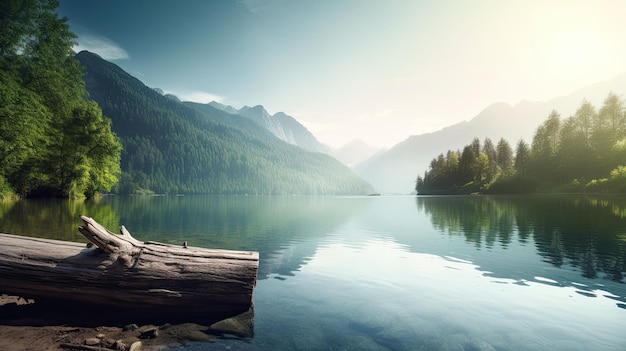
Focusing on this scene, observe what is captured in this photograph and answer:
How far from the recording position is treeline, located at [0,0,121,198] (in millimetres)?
29953

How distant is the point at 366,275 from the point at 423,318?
15.7ft

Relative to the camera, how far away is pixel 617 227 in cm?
2338

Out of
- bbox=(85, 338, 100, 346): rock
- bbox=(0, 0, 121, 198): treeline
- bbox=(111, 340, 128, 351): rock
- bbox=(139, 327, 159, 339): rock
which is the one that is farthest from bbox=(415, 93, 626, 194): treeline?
bbox=(0, 0, 121, 198): treeline

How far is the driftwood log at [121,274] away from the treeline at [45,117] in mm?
30731

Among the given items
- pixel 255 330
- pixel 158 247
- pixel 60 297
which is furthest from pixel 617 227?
pixel 60 297

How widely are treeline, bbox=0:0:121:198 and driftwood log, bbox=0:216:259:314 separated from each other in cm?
3073

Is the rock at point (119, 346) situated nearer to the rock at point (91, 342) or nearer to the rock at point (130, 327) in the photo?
the rock at point (91, 342)

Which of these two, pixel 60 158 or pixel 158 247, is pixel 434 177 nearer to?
pixel 60 158

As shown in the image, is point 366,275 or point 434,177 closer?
point 366,275

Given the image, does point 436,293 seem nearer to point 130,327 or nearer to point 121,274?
point 130,327

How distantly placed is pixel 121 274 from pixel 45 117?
3950 centimetres

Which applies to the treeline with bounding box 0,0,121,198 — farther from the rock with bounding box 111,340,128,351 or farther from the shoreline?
the rock with bounding box 111,340,128,351

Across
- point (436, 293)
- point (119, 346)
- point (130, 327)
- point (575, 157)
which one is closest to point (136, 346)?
point (119, 346)

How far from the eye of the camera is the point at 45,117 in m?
34.8
